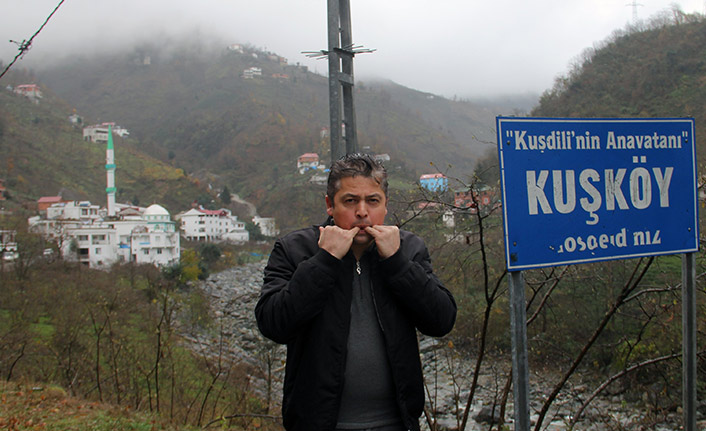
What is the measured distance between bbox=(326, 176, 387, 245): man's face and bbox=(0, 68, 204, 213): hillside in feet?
171

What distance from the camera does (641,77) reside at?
31375mm

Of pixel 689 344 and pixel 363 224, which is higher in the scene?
pixel 363 224

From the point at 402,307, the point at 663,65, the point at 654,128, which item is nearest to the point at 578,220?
the point at 654,128

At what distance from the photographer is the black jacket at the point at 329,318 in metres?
1.62

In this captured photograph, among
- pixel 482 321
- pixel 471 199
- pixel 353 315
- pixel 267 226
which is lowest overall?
pixel 482 321

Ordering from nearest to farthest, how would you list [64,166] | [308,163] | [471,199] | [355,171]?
[355,171] < [471,199] < [64,166] < [308,163]

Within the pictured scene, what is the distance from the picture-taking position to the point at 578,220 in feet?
5.82

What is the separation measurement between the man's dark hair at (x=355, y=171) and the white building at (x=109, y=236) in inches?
1309

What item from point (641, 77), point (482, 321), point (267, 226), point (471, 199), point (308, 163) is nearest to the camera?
point (471, 199)

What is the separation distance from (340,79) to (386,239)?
2.10 meters

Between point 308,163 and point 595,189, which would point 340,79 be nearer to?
point 595,189

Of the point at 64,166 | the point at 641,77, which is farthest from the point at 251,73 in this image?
the point at 641,77

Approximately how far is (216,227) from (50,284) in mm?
34069

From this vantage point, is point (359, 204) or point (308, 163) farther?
point (308, 163)
